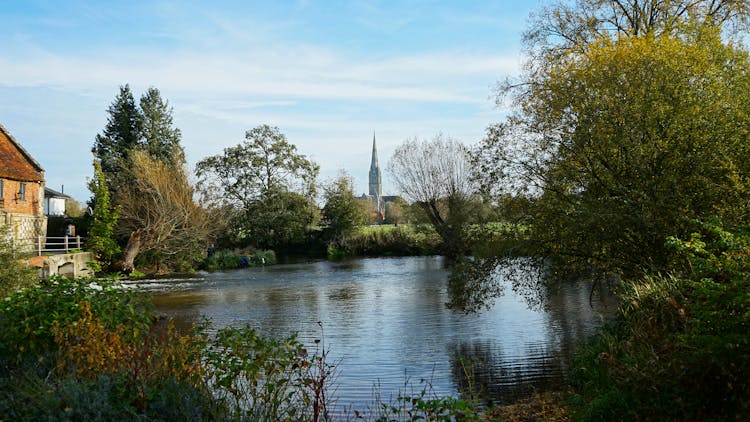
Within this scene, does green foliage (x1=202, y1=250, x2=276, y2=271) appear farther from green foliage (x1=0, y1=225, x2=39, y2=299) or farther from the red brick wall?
green foliage (x1=0, y1=225, x2=39, y2=299)

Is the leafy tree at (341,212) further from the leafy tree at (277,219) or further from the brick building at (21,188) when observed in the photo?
the brick building at (21,188)

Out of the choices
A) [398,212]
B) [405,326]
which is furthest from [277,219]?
[405,326]

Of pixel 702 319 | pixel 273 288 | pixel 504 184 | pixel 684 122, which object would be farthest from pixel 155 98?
pixel 702 319

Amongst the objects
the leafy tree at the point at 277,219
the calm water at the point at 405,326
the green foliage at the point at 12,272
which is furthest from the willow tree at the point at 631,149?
the leafy tree at the point at 277,219

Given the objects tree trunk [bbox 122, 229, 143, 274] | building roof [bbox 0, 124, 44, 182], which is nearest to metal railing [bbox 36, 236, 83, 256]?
tree trunk [bbox 122, 229, 143, 274]

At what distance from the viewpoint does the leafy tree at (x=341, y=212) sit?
57.2 m

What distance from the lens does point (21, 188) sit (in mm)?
36594

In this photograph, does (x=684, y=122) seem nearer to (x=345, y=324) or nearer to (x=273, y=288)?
(x=345, y=324)

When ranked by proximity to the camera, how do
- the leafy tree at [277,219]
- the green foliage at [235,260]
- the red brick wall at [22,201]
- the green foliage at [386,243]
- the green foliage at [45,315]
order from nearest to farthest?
the green foliage at [45,315] → the red brick wall at [22,201] → the green foliage at [235,260] → the green foliage at [386,243] → the leafy tree at [277,219]

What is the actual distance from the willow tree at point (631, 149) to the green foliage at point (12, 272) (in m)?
11.8

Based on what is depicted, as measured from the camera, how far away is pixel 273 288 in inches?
1152

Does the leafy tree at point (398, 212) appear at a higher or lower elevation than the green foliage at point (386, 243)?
higher

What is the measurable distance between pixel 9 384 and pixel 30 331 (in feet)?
2.67

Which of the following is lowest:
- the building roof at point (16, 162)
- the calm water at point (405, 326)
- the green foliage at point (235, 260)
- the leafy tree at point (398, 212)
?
the calm water at point (405, 326)
